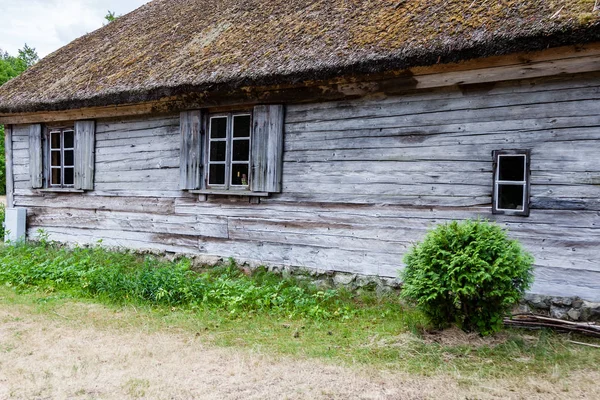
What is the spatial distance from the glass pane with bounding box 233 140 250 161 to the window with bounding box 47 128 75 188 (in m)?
3.75

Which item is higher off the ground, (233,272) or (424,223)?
(424,223)

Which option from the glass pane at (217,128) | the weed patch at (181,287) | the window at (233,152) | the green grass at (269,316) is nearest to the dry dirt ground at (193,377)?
the green grass at (269,316)

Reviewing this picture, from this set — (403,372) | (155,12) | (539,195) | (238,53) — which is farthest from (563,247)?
(155,12)

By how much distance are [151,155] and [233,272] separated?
256 centimetres

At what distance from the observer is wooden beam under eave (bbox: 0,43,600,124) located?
4.95m

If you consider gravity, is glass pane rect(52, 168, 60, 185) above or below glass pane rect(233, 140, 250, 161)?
below

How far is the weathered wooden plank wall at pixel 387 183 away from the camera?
5.07m

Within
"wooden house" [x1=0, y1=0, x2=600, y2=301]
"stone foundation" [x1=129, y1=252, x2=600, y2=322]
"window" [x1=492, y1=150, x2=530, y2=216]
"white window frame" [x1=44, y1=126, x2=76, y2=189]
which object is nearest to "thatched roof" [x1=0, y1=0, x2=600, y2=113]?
"wooden house" [x1=0, y1=0, x2=600, y2=301]

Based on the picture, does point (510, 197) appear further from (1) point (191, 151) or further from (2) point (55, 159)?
(2) point (55, 159)

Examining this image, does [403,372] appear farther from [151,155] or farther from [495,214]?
[151,155]

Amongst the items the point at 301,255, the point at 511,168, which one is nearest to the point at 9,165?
the point at 301,255

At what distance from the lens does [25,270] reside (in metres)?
7.46

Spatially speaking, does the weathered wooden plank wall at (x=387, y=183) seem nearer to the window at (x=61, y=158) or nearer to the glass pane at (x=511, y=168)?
the glass pane at (x=511, y=168)

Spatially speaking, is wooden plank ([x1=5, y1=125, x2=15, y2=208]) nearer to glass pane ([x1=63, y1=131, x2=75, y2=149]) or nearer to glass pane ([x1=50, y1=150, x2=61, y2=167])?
glass pane ([x1=50, y1=150, x2=61, y2=167])
